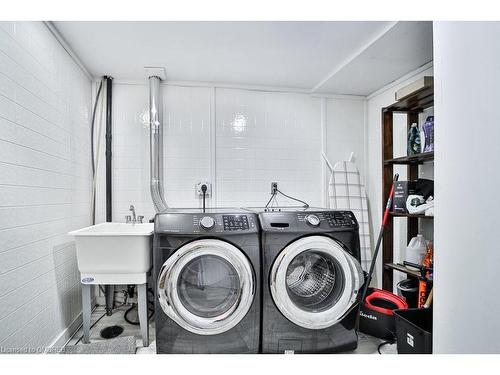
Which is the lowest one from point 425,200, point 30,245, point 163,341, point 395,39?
point 163,341

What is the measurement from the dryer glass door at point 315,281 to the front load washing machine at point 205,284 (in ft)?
0.55

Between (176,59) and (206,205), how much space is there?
4.65ft

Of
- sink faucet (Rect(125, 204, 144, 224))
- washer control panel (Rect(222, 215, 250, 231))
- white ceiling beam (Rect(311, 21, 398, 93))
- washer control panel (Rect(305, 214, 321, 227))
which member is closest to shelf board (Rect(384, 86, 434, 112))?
white ceiling beam (Rect(311, 21, 398, 93))

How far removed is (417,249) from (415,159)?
0.73 meters

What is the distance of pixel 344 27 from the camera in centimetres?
195

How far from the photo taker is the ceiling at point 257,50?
6.36ft

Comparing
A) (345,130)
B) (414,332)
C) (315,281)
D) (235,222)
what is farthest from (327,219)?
(345,130)

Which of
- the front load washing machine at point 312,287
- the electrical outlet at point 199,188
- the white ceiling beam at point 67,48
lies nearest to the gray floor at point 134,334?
the front load washing machine at point 312,287

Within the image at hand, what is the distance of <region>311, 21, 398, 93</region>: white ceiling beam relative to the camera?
193 centimetres

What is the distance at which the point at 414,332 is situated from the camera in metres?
1.53

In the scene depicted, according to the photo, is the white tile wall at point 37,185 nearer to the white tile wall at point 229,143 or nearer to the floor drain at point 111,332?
the floor drain at point 111,332

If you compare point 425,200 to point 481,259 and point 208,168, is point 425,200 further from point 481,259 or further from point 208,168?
point 208,168
